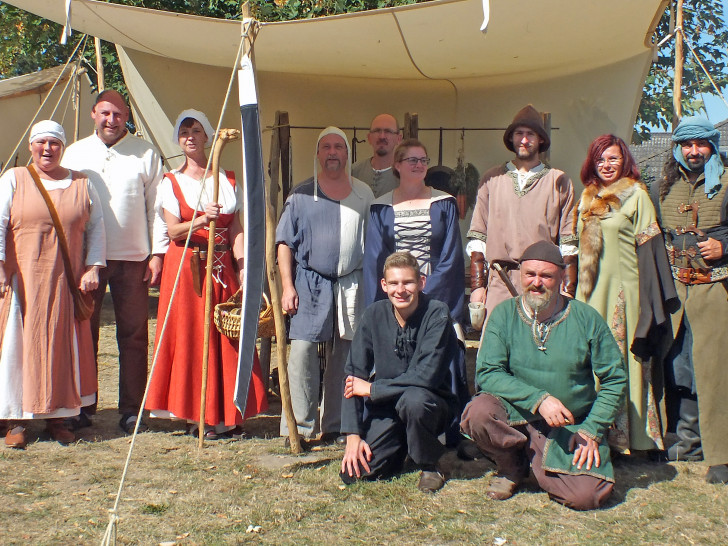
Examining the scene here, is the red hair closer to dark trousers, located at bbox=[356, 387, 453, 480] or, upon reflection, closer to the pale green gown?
the pale green gown

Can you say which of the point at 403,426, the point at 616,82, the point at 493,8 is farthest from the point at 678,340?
the point at 616,82

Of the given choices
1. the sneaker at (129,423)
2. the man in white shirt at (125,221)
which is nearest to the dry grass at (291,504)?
the sneaker at (129,423)

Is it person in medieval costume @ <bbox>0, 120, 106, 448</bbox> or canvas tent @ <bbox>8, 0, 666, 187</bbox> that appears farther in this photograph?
canvas tent @ <bbox>8, 0, 666, 187</bbox>

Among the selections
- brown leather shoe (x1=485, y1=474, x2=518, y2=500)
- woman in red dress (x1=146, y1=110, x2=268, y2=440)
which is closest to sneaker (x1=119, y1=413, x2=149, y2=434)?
woman in red dress (x1=146, y1=110, x2=268, y2=440)

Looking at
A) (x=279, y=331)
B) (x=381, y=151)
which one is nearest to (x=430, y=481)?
(x=279, y=331)

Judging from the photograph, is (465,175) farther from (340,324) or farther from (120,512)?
(120,512)

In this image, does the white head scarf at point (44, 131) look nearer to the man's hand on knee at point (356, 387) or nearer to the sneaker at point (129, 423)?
the sneaker at point (129, 423)

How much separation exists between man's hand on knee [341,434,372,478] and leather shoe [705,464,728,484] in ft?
4.63

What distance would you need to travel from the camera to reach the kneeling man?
3.28m

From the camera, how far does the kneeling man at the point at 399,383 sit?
3.28 meters

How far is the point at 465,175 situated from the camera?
588cm

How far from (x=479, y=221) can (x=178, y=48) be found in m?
2.19

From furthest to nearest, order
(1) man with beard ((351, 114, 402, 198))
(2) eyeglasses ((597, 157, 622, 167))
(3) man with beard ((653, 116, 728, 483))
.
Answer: (1) man with beard ((351, 114, 402, 198)) < (2) eyeglasses ((597, 157, 622, 167)) < (3) man with beard ((653, 116, 728, 483))

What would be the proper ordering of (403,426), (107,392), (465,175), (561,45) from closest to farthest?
(403,426) → (561,45) → (107,392) → (465,175)
